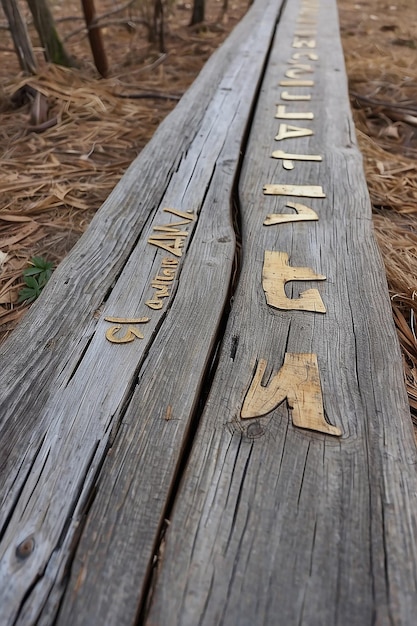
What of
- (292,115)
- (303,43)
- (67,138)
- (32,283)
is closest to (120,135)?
(67,138)

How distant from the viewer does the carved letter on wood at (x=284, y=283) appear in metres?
Answer: 1.49

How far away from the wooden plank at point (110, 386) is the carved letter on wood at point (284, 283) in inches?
5.3

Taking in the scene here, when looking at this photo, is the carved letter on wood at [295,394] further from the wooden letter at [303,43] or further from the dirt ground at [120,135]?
the wooden letter at [303,43]

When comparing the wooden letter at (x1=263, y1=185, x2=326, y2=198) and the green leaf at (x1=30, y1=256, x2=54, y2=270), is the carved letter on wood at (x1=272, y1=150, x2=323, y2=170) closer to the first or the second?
the wooden letter at (x1=263, y1=185, x2=326, y2=198)

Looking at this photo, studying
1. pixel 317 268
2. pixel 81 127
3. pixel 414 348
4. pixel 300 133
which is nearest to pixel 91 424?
pixel 317 268

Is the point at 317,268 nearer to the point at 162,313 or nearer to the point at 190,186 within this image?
the point at 162,313

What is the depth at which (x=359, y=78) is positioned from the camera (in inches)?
170

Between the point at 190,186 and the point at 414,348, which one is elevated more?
the point at 190,186

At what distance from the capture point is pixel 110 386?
4.05ft

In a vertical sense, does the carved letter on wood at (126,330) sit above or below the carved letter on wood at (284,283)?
above

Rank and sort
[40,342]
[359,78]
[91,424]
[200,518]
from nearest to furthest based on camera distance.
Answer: [200,518]
[91,424]
[40,342]
[359,78]

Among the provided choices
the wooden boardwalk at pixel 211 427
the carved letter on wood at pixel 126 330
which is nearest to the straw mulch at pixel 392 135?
the wooden boardwalk at pixel 211 427

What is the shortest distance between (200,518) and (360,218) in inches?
54.7

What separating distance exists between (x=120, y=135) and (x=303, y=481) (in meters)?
2.72
